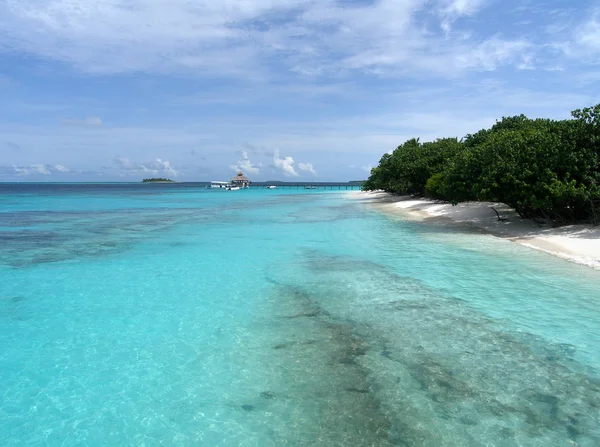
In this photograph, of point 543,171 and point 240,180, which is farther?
point 240,180

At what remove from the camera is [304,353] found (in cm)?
779

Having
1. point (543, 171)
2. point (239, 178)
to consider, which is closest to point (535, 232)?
point (543, 171)

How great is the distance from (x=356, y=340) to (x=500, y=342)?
2.84m

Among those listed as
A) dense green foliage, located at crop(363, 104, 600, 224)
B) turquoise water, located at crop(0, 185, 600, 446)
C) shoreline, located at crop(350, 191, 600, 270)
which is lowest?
turquoise water, located at crop(0, 185, 600, 446)

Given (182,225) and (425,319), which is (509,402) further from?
(182,225)

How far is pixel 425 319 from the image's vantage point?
9.52 meters

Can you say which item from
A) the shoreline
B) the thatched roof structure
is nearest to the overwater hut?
the thatched roof structure

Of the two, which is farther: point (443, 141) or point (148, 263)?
point (443, 141)

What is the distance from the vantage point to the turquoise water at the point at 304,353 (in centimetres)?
564

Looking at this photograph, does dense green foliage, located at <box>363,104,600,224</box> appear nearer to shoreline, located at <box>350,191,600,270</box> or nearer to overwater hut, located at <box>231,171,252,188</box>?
shoreline, located at <box>350,191,600,270</box>

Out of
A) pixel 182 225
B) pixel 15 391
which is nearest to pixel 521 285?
pixel 15 391

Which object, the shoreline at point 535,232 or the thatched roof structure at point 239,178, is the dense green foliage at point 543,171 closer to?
the shoreline at point 535,232

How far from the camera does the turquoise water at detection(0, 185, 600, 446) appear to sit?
18.5ft

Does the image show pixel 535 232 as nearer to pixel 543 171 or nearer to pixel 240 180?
pixel 543 171
